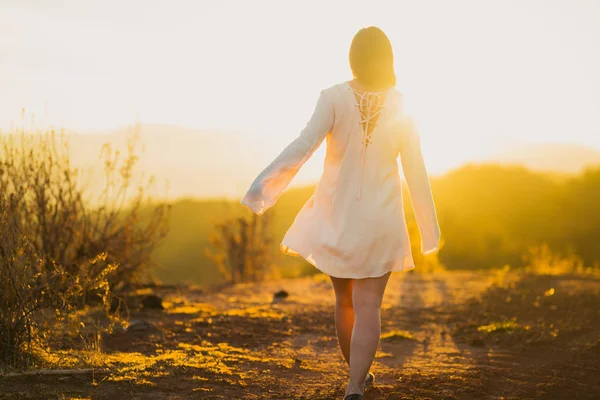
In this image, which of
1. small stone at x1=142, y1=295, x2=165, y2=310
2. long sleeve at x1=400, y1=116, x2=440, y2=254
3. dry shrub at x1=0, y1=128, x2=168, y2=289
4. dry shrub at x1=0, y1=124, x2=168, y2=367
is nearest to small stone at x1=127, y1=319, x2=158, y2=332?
dry shrub at x1=0, y1=124, x2=168, y2=367

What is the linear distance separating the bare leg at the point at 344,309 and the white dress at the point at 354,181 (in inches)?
9.2

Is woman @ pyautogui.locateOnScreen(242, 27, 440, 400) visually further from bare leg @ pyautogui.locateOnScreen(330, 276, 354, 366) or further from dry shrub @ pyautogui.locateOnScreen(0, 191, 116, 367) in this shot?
dry shrub @ pyautogui.locateOnScreen(0, 191, 116, 367)

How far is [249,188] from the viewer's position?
3881 mm

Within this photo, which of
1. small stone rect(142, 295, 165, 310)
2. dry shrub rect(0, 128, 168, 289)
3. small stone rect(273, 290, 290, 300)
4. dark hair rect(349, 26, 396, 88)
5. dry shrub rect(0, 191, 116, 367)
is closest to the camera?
dark hair rect(349, 26, 396, 88)

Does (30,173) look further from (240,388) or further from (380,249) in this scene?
(380,249)

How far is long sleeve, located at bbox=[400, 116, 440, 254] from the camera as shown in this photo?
3.95m

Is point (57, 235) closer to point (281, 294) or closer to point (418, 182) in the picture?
point (281, 294)

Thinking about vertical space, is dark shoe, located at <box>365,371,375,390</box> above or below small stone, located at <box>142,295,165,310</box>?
below

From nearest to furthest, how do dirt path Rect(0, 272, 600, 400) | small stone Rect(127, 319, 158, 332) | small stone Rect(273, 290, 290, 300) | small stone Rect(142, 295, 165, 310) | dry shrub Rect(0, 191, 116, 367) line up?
dirt path Rect(0, 272, 600, 400)
dry shrub Rect(0, 191, 116, 367)
small stone Rect(127, 319, 158, 332)
small stone Rect(142, 295, 165, 310)
small stone Rect(273, 290, 290, 300)

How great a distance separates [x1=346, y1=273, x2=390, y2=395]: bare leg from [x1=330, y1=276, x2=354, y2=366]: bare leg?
18cm

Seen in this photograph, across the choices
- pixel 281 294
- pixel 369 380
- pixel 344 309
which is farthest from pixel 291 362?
pixel 281 294

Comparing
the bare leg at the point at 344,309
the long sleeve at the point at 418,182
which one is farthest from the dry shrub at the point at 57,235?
the long sleeve at the point at 418,182

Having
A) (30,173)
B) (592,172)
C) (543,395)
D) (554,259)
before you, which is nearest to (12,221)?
(30,173)

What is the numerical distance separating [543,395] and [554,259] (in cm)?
1085
